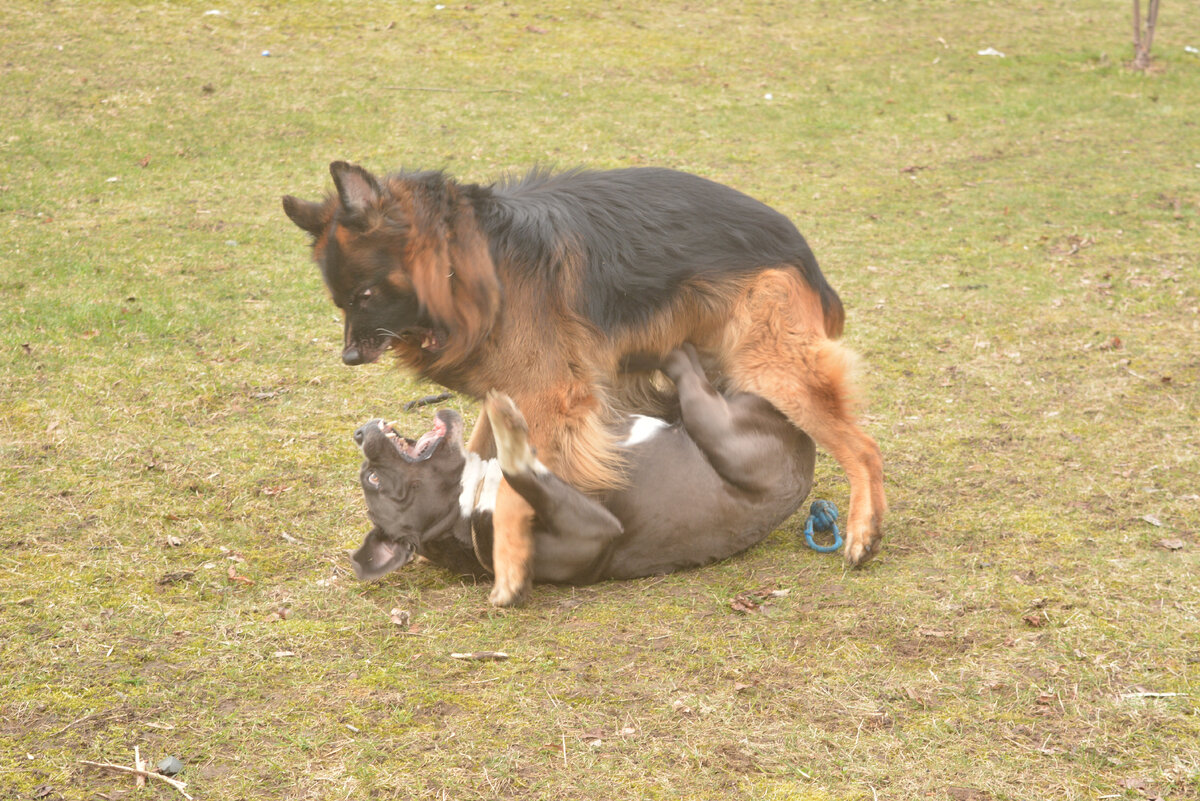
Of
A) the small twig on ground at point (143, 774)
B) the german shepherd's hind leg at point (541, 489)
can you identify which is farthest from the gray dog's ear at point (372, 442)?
the small twig on ground at point (143, 774)

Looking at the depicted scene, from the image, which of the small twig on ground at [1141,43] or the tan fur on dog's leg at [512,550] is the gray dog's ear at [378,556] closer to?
the tan fur on dog's leg at [512,550]

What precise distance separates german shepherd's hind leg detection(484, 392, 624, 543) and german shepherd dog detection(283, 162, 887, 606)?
3.8 inches

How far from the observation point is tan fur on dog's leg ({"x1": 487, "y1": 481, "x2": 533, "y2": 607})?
4.38 m

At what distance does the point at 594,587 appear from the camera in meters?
4.62

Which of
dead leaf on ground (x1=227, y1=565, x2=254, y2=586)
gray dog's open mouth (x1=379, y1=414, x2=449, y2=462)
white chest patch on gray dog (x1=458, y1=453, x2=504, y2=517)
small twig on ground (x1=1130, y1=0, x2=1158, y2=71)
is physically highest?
small twig on ground (x1=1130, y1=0, x2=1158, y2=71)

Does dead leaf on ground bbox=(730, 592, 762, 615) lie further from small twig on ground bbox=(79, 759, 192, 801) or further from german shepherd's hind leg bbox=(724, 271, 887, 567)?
small twig on ground bbox=(79, 759, 192, 801)

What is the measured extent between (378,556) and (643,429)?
1.30 metres

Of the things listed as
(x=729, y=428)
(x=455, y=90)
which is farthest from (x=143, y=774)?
(x=455, y=90)

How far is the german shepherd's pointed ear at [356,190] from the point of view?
4.08 metres

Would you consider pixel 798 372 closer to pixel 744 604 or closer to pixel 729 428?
pixel 729 428

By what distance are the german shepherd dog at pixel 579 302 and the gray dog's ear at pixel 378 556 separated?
0.44 m

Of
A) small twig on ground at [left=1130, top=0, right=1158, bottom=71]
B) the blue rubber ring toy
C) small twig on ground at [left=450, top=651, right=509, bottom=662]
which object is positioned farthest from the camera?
small twig on ground at [left=1130, top=0, right=1158, bottom=71]

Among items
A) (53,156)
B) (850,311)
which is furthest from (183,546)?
(53,156)

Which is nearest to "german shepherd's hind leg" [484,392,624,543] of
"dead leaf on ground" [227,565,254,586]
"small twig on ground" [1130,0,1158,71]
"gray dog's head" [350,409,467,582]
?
"gray dog's head" [350,409,467,582]
